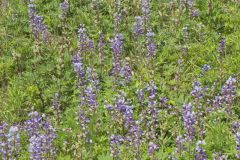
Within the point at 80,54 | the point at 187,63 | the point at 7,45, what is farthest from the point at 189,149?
the point at 7,45

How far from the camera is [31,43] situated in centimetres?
831

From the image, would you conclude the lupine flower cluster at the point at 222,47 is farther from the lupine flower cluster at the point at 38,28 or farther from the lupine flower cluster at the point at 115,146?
the lupine flower cluster at the point at 38,28

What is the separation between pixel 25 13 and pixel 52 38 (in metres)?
1.01

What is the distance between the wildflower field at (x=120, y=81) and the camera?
18.1 ft

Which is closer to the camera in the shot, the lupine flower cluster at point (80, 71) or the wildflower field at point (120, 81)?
the wildflower field at point (120, 81)

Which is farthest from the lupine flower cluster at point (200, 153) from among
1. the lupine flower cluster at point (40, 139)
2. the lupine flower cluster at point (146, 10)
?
the lupine flower cluster at point (146, 10)

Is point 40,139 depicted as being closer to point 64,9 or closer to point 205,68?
point 205,68

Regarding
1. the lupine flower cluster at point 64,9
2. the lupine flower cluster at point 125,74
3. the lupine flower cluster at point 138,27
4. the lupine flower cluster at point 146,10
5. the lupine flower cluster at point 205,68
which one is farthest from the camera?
the lupine flower cluster at point 64,9

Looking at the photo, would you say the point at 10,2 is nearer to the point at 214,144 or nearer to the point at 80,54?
the point at 80,54

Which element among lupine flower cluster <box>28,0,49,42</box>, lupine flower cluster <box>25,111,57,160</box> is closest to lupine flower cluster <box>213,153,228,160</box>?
lupine flower cluster <box>25,111,57,160</box>

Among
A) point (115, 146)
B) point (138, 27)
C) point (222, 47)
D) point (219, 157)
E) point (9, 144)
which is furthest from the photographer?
point (138, 27)

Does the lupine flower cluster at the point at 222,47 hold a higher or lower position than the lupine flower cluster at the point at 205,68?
higher

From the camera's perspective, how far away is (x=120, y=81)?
6875 millimetres

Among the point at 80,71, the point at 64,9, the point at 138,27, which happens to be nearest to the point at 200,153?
the point at 80,71
